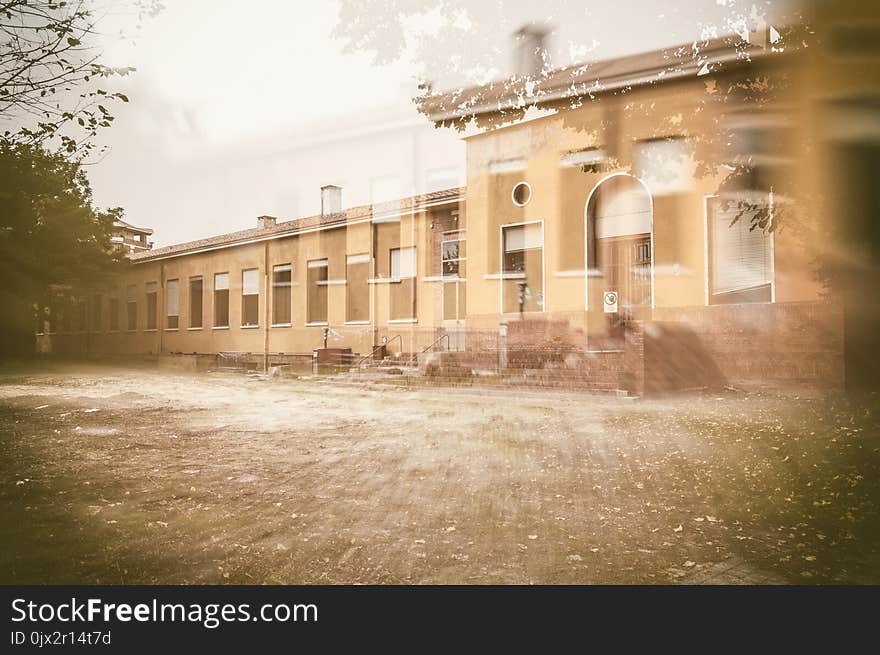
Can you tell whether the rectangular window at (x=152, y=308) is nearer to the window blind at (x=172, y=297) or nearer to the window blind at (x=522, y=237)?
the window blind at (x=172, y=297)

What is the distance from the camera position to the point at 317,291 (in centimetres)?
1535

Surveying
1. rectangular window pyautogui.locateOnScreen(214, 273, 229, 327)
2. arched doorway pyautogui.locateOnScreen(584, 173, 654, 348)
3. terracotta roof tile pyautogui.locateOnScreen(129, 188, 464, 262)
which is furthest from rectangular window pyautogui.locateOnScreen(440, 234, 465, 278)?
rectangular window pyautogui.locateOnScreen(214, 273, 229, 327)

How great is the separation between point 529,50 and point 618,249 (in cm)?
539

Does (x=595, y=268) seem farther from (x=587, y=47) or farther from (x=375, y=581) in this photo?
(x=375, y=581)

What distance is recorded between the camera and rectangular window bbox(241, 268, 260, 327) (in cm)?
1567

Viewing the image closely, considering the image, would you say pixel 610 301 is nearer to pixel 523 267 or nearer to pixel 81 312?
pixel 523 267

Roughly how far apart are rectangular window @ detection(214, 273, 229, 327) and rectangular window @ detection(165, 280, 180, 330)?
106cm

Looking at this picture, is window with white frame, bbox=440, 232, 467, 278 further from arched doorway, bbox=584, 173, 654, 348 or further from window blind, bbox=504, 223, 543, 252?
arched doorway, bbox=584, 173, 654, 348

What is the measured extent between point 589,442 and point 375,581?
132 inches

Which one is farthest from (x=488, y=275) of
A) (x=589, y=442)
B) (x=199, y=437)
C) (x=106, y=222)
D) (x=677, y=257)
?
(x=106, y=222)

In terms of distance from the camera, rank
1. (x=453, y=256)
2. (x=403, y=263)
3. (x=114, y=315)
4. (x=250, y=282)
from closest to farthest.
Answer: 1. (x=114, y=315)
2. (x=453, y=256)
3. (x=403, y=263)
4. (x=250, y=282)

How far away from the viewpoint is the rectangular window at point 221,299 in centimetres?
1590

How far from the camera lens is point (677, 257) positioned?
8.53 metres

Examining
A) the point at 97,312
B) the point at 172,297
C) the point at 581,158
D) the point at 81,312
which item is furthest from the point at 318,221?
the point at 81,312
